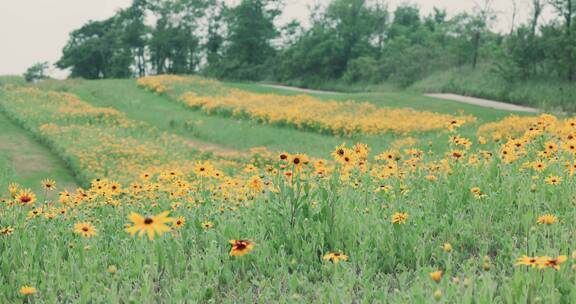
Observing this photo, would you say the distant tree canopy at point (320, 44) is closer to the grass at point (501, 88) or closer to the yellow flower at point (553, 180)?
the grass at point (501, 88)

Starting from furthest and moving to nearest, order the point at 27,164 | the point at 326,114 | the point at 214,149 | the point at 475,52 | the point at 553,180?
the point at 475,52 < the point at 326,114 < the point at 214,149 < the point at 27,164 < the point at 553,180

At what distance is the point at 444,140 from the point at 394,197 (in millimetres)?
11836

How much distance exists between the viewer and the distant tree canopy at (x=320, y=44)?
98.0 feet

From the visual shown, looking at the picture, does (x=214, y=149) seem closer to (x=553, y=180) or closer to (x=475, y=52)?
(x=553, y=180)

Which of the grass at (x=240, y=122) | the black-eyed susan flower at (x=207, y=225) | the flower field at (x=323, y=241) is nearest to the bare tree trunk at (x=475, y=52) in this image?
the grass at (x=240, y=122)

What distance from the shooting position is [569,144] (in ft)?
19.2

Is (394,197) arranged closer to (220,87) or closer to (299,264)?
(299,264)

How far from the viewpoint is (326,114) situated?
74.3 feet

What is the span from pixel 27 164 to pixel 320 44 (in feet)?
115

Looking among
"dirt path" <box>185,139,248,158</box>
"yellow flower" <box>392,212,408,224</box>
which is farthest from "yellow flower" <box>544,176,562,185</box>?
"dirt path" <box>185,139,248,158</box>

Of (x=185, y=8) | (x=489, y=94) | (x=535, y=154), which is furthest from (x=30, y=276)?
(x=185, y=8)

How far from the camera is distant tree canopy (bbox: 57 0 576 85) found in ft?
98.0

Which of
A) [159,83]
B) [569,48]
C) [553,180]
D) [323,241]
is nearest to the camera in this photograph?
[323,241]

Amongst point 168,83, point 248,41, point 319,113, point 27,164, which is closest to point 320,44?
point 248,41
